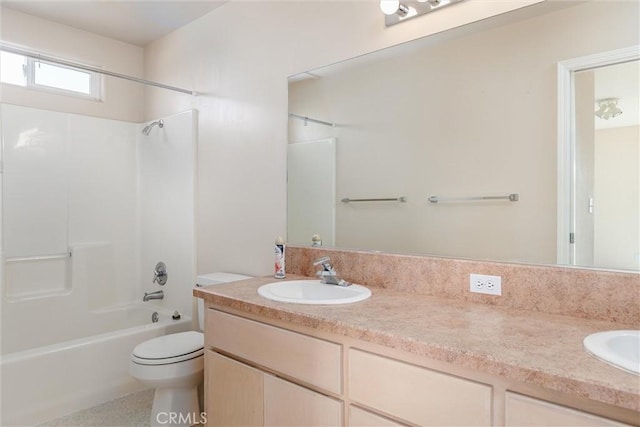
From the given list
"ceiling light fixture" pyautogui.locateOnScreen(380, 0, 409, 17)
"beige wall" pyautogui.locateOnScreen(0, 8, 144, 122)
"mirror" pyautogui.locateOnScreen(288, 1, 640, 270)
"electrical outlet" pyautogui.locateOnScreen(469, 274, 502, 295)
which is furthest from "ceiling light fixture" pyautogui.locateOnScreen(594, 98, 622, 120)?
"beige wall" pyautogui.locateOnScreen(0, 8, 144, 122)

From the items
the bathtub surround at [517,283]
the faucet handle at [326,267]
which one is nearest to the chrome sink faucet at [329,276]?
the faucet handle at [326,267]

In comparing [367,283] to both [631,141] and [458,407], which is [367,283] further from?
[631,141]

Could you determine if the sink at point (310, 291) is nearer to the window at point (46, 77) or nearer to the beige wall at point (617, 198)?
the beige wall at point (617, 198)

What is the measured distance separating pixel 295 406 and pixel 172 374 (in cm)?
92

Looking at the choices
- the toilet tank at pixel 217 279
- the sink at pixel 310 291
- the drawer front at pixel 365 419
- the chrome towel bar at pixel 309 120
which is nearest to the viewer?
the drawer front at pixel 365 419

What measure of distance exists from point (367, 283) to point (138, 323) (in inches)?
89.0

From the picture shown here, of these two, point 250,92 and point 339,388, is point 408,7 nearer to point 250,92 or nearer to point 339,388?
point 250,92

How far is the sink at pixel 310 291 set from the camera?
1639mm

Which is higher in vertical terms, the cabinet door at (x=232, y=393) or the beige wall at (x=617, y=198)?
the beige wall at (x=617, y=198)

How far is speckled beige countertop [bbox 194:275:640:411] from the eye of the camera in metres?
0.84

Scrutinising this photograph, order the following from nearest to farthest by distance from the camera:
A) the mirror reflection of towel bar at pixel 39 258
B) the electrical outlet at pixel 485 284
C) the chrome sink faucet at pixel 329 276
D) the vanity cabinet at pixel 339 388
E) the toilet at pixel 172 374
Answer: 1. the vanity cabinet at pixel 339 388
2. the electrical outlet at pixel 485 284
3. the chrome sink faucet at pixel 329 276
4. the toilet at pixel 172 374
5. the mirror reflection of towel bar at pixel 39 258

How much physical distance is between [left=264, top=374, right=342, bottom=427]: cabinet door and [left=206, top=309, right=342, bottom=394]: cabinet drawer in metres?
0.04

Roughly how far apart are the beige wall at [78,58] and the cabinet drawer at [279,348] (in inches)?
94.0

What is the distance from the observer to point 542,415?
0.90 metres
